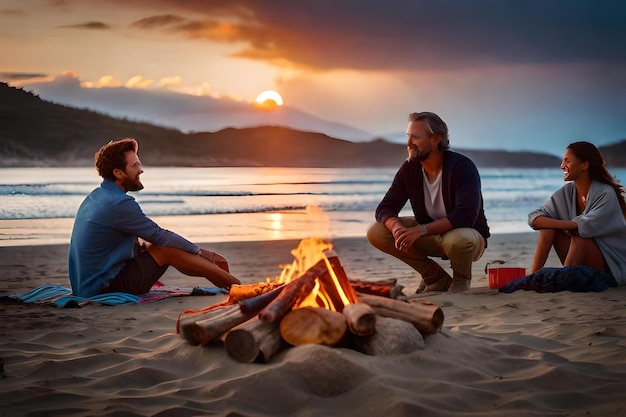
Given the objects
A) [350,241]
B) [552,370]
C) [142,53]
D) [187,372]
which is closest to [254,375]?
[187,372]

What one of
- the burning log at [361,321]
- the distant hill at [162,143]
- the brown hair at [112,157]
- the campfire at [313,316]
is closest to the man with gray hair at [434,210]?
the campfire at [313,316]

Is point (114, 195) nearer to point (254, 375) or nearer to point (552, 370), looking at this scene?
point (254, 375)

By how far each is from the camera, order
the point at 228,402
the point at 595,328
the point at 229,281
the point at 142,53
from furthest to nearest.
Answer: the point at 142,53
the point at 229,281
the point at 595,328
the point at 228,402

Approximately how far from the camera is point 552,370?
13.9 ft

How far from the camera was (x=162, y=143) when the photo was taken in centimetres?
4388

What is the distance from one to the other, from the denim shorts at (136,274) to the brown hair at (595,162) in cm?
389

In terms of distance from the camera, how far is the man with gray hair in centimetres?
692

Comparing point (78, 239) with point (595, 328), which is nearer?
point (595, 328)

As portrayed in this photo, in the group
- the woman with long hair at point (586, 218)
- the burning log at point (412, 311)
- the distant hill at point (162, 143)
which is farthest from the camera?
the distant hill at point (162, 143)

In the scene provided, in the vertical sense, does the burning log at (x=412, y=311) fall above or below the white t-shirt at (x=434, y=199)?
below

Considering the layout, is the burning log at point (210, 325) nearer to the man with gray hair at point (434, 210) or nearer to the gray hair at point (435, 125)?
the man with gray hair at point (434, 210)

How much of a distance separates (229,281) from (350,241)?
6267 millimetres

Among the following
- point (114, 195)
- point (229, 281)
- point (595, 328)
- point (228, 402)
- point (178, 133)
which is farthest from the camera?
point (178, 133)

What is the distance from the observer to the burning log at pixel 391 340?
4367 mm
